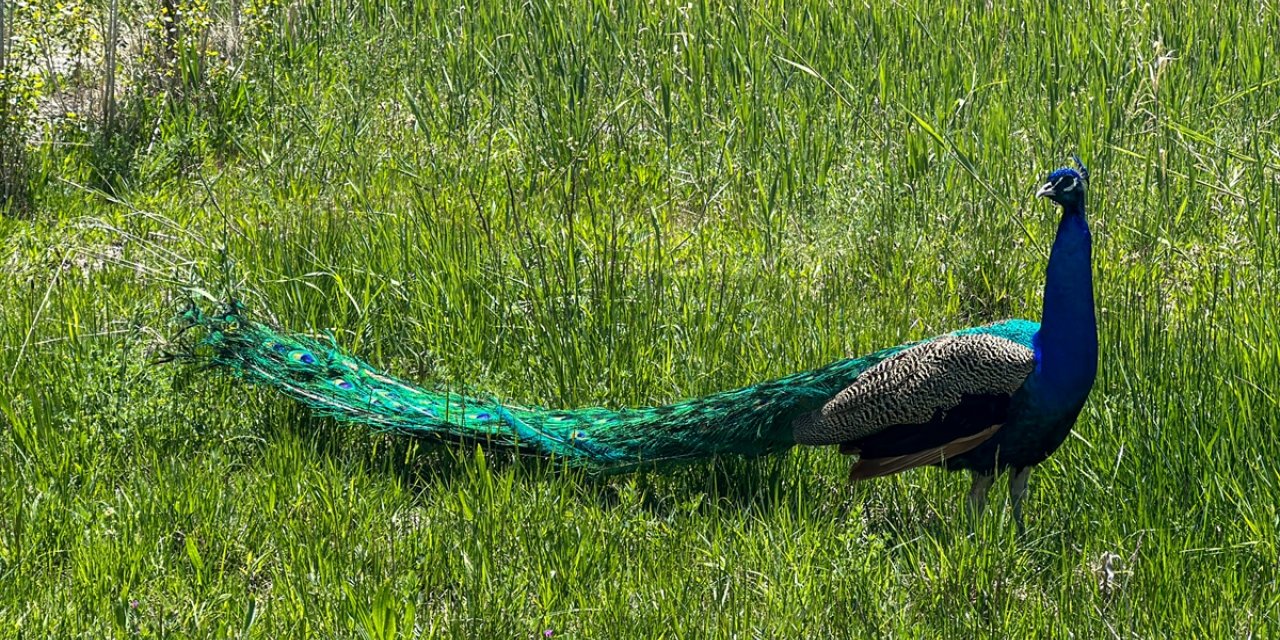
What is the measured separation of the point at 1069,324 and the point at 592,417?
1.32 m

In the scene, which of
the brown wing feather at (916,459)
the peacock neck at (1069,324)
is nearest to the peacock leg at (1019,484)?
the brown wing feather at (916,459)

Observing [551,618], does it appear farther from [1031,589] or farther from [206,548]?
[1031,589]

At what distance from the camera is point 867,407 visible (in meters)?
4.04

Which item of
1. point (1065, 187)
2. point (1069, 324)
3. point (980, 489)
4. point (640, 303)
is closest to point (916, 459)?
point (980, 489)

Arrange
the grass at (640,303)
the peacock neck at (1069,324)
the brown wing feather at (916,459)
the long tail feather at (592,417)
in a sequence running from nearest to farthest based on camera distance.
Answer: the grass at (640,303) → the peacock neck at (1069,324) → the brown wing feather at (916,459) → the long tail feather at (592,417)

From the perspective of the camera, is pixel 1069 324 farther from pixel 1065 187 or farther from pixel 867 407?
pixel 867 407

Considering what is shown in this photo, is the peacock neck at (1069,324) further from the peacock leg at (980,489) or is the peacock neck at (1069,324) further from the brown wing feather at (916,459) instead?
the peacock leg at (980,489)

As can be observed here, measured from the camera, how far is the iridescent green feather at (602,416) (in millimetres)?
4160

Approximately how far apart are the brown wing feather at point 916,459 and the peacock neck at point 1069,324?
22cm

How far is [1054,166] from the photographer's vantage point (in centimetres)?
574

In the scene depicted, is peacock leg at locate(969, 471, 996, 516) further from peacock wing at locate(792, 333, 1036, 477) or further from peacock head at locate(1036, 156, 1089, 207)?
peacock head at locate(1036, 156, 1089, 207)

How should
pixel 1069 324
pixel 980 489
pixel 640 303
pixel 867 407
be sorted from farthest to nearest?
pixel 640 303 < pixel 980 489 < pixel 867 407 < pixel 1069 324

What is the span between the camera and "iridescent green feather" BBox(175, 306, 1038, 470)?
13.6 feet

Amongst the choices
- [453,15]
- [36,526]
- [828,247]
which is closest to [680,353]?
[828,247]
